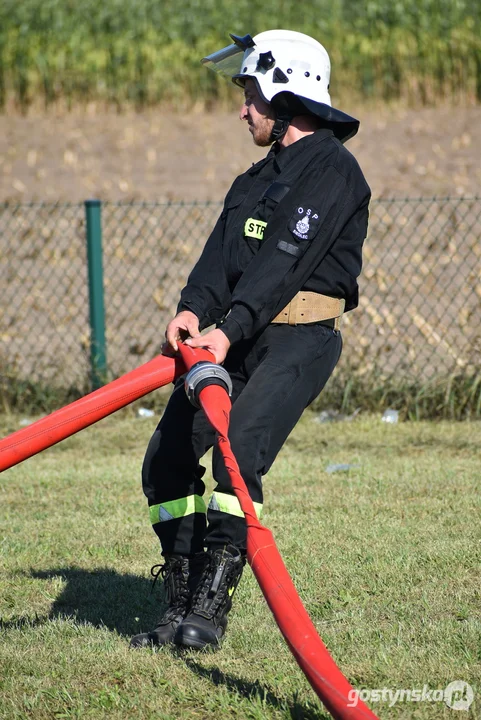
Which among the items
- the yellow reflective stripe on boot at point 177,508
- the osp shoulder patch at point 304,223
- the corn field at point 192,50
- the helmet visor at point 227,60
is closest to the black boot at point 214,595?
the yellow reflective stripe on boot at point 177,508

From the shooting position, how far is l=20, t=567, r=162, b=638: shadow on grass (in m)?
4.21

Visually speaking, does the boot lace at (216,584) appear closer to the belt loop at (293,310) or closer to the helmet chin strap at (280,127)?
the belt loop at (293,310)

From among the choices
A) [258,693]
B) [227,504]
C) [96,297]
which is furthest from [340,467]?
[258,693]

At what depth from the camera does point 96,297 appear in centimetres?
841

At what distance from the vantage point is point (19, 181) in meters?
15.3

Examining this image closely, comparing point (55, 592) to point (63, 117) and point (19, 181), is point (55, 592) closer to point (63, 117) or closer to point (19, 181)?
point (19, 181)

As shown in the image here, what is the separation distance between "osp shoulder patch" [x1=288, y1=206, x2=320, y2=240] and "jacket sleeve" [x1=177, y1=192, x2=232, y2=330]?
0.47 m

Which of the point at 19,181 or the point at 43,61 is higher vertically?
the point at 43,61

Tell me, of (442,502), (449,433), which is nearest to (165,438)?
(442,502)

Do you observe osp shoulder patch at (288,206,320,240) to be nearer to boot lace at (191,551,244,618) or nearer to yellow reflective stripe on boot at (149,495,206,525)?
yellow reflective stripe on boot at (149,495,206,525)

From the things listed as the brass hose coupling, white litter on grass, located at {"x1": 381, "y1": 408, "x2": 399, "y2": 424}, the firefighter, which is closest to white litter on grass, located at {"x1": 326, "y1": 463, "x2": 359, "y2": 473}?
white litter on grass, located at {"x1": 381, "y1": 408, "x2": 399, "y2": 424}

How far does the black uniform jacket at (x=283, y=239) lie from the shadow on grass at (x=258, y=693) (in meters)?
1.16

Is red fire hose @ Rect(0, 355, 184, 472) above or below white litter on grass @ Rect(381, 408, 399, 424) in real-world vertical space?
above

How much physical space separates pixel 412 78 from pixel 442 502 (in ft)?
42.8
